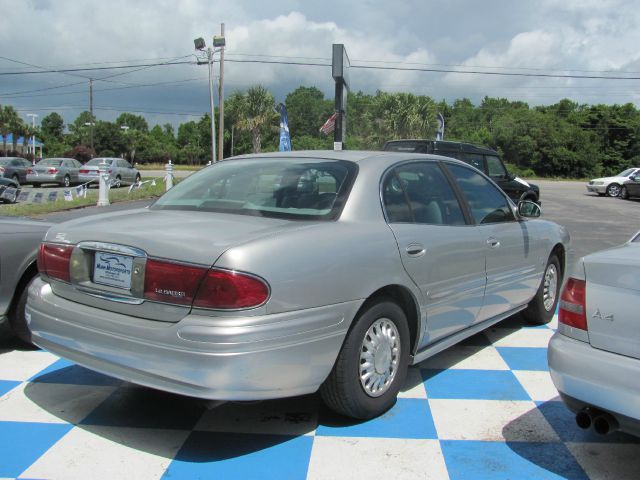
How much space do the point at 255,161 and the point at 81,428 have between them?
196 cm

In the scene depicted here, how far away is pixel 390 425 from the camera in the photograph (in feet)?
10.8

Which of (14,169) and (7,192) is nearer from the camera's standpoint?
(7,192)

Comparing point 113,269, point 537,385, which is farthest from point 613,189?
point 113,269

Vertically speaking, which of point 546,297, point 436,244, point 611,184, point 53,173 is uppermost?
point 53,173

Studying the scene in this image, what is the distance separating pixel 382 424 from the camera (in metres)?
3.29

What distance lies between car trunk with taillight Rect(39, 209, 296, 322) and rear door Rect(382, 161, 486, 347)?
31.6 inches

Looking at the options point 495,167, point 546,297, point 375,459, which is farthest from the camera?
point 495,167

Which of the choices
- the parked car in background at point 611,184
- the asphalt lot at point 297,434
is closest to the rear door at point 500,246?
the asphalt lot at point 297,434

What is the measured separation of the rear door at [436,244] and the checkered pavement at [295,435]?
52cm

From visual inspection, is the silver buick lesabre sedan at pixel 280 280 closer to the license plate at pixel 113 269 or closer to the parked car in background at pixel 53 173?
the license plate at pixel 113 269

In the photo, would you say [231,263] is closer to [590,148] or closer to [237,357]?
[237,357]

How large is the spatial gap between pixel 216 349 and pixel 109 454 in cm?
91

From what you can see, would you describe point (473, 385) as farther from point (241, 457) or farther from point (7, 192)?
point (7, 192)

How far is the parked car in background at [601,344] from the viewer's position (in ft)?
8.00
